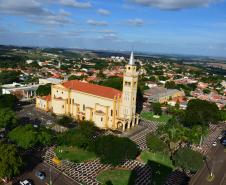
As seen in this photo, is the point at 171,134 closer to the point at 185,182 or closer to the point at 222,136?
the point at 185,182

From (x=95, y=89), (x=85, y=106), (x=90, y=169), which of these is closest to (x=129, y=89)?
(x=95, y=89)

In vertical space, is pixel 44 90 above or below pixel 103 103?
below

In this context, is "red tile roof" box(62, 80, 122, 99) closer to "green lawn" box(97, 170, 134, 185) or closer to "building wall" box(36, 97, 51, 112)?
"building wall" box(36, 97, 51, 112)

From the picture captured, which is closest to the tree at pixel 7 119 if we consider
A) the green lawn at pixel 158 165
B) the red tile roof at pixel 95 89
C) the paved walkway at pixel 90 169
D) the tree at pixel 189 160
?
the paved walkway at pixel 90 169

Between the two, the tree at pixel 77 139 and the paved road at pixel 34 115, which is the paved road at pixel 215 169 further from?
the paved road at pixel 34 115

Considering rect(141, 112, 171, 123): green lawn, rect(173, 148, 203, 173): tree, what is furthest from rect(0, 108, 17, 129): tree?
rect(141, 112, 171, 123): green lawn

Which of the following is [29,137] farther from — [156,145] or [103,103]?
[103,103]
